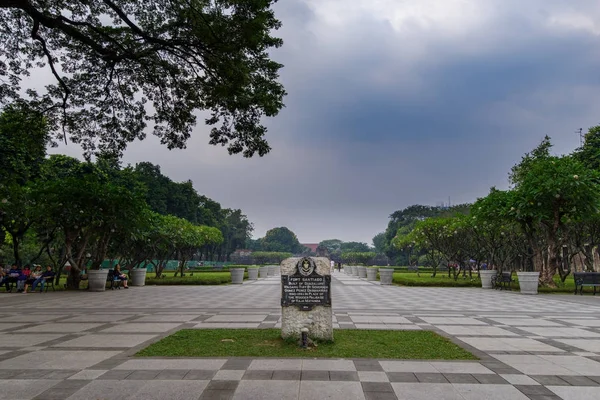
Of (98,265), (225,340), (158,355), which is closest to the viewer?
(158,355)

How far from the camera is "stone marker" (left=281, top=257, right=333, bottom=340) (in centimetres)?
691

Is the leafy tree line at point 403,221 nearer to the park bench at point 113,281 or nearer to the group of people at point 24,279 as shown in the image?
the park bench at point 113,281

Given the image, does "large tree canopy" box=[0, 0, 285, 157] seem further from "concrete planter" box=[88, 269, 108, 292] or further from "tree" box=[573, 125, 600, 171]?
"tree" box=[573, 125, 600, 171]

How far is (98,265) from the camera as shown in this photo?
1977cm

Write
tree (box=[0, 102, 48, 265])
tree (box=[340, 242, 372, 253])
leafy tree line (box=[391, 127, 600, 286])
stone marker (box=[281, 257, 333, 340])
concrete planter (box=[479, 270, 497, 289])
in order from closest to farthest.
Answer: stone marker (box=[281, 257, 333, 340]) < tree (box=[0, 102, 48, 265]) < leafy tree line (box=[391, 127, 600, 286]) < concrete planter (box=[479, 270, 497, 289]) < tree (box=[340, 242, 372, 253])

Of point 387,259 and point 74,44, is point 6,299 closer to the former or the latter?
point 74,44

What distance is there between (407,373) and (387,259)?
76332 millimetres

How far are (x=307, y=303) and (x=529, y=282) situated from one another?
14343 millimetres

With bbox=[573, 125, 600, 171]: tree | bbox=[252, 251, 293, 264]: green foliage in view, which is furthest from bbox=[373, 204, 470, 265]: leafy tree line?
bbox=[573, 125, 600, 171]: tree

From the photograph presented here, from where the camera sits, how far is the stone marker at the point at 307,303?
6.91 meters

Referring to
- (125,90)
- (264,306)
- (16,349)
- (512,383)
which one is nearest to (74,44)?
(125,90)

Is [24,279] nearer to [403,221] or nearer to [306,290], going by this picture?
[306,290]

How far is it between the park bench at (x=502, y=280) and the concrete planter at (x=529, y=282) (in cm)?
175

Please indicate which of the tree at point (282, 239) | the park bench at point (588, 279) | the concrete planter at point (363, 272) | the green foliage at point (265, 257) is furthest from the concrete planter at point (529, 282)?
the tree at point (282, 239)
